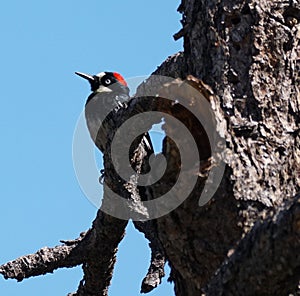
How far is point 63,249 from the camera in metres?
4.18

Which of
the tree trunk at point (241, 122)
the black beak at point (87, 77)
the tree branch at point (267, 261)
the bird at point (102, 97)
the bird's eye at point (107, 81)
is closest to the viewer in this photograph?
the tree branch at point (267, 261)

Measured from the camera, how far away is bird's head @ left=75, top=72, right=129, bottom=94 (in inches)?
282

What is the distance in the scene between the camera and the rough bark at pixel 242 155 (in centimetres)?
221

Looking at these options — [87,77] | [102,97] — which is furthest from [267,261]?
[87,77]

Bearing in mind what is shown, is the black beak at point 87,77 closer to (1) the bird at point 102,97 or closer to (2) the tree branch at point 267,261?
(1) the bird at point 102,97

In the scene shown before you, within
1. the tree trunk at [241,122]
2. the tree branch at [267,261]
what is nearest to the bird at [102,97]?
the tree trunk at [241,122]

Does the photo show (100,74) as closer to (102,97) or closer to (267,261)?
(102,97)

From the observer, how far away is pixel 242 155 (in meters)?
2.88

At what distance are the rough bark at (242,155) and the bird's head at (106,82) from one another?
3.48m

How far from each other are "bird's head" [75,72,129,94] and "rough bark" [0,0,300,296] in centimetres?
348

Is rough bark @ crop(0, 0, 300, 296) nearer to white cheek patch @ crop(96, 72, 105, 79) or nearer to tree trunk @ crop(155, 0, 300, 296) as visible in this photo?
tree trunk @ crop(155, 0, 300, 296)

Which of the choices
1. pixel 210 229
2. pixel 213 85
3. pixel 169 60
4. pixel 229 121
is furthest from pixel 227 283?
pixel 169 60

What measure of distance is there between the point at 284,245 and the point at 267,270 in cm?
8

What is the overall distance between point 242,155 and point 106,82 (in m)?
4.72
